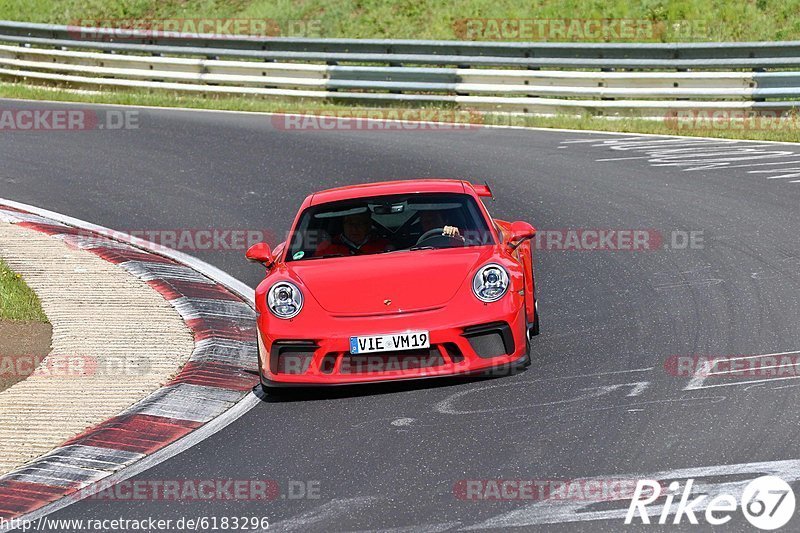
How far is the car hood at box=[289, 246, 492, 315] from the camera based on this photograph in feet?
24.9

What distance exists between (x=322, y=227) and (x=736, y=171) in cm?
735

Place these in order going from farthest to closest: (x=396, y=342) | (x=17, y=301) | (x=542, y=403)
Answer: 1. (x=17, y=301)
2. (x=396, y=342)
3. (x=542, y=403)

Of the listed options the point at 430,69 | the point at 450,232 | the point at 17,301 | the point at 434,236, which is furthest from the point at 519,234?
the point at 430,69

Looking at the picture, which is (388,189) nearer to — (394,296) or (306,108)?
(394,296)

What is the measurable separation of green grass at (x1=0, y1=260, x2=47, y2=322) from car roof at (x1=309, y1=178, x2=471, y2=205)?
247cm

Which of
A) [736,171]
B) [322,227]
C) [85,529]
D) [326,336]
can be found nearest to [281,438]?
[326,336]

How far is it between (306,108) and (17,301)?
1089 cm

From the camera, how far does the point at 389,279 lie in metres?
7.77

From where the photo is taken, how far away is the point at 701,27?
75.1 feet

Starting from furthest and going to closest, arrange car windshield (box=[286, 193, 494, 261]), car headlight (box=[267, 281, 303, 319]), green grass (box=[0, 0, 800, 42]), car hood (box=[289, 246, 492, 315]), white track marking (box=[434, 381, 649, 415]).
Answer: green grass (box=[0, 0, 800, 42]) < car windshield (box=[286, 193, 494, 261]) < car headlight (box=[267, 281, 303, 319]) < car hood (box=[289, 246, 492, 315]) < white track marking (box=[434, 381, 649, 415])

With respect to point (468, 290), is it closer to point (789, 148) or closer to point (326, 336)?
point (326, 336)

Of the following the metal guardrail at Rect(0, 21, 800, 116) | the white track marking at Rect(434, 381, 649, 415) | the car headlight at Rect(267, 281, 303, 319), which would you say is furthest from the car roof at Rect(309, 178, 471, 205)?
the metal guardrail at Rect(0, 21, 800, 116)

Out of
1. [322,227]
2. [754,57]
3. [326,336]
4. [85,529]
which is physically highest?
[754,57]

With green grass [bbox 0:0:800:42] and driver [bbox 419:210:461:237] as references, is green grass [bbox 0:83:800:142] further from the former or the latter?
driver [bbox 419:210:461:237]
